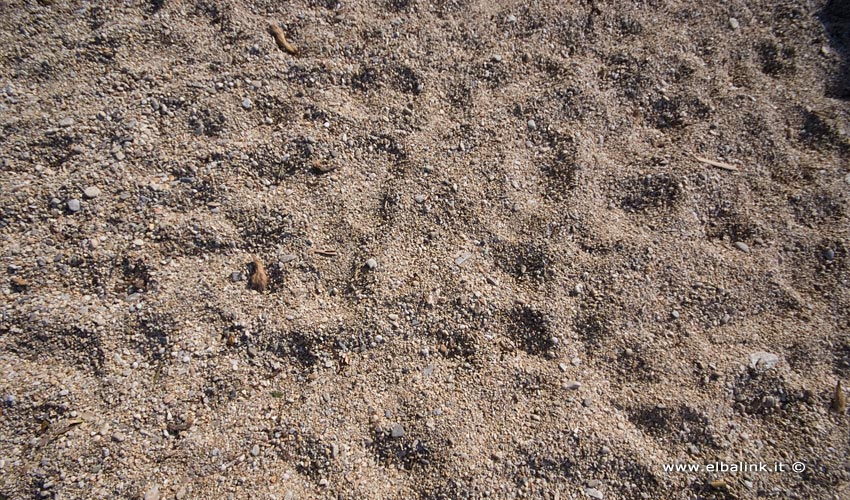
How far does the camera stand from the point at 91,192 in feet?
5.80

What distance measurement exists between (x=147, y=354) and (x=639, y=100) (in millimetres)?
2120

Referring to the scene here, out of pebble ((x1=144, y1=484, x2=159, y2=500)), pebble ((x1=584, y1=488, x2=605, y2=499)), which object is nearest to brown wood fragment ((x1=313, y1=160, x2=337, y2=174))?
pebble ((x1=144, y1=484, x2=159, y2=500))

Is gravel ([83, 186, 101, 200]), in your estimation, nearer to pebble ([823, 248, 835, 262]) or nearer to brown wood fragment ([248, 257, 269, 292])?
brown wood fragment ([248, 257, 269, 292])

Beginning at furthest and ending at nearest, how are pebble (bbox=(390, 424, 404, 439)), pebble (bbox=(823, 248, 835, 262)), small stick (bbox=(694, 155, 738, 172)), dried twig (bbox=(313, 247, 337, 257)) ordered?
1. small stick (bbox=(694, 155, 738, 172))
2. pebble (bbox=(823, 248, 835, 262))
3. dried twig (bbox=(313, 247, 337, 257))
4. pebble (bbox=(390, 424, 404, 439))

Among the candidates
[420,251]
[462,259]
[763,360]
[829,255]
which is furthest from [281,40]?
[829,255]

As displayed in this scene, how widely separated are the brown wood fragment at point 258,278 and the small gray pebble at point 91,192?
618mm

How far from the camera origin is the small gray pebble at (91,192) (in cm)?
176

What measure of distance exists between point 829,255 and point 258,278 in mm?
2144

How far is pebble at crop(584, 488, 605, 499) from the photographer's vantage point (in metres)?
1.54

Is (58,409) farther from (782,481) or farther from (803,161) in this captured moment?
(803,161)

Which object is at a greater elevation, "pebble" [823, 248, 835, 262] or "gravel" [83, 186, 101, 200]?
"pebble" [823, 248, 835, 262]

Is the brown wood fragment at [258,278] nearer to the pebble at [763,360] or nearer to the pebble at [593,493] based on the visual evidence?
the pebble at [593,493]

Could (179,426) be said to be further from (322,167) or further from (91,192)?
(322,167)

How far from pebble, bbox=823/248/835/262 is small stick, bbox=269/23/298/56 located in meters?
2.23
